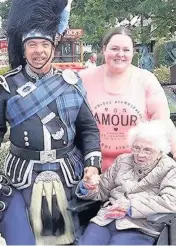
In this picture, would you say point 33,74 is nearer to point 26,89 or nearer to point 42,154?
point 26,89

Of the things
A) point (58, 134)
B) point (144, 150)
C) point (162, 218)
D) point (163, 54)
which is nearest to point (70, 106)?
point (58, 134)

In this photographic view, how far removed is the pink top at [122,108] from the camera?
3.21 metres

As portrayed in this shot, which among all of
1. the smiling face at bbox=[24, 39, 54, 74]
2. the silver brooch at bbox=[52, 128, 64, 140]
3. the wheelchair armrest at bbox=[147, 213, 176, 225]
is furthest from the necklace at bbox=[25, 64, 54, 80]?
the wheelchair armrest at bbox=[147, 213, 176, 225]

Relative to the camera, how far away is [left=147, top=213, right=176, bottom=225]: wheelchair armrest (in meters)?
2.64

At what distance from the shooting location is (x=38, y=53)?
2.68 metres

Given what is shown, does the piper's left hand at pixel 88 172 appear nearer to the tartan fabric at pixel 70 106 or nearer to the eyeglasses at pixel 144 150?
the tartan fabric at pixel 70 106

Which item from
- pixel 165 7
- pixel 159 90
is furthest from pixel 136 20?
pixel 159 90

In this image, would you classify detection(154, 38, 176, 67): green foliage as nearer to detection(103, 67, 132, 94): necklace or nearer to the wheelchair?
detection(103, 67, 132, 94): necklace

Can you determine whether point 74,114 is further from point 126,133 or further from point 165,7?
point 165,7

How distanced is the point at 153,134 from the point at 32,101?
721 mm

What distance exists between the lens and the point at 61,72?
9.25 ft

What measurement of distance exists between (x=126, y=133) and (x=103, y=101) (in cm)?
24

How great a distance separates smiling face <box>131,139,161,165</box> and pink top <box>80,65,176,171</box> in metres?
0.25

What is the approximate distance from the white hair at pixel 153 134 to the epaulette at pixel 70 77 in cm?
47
